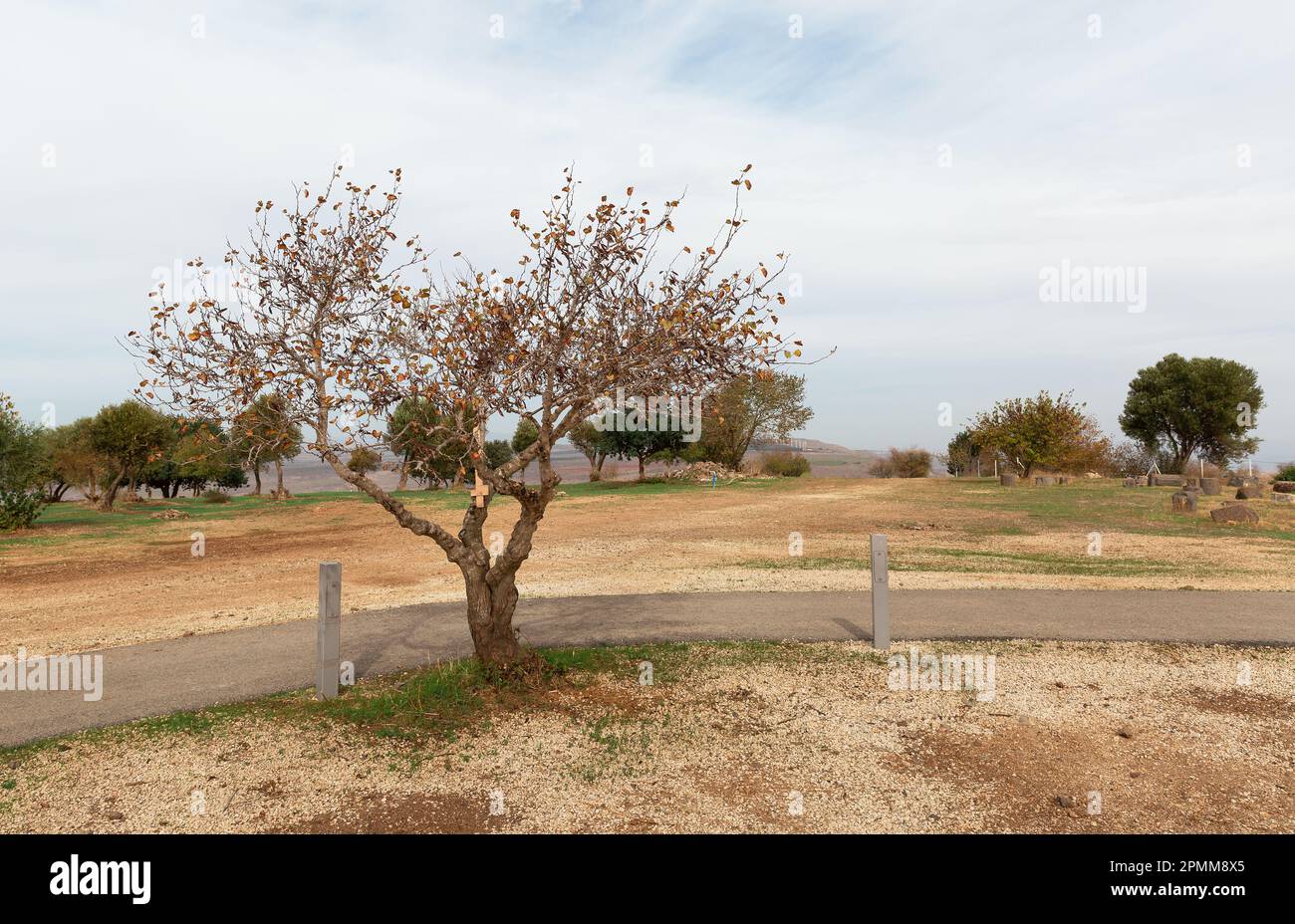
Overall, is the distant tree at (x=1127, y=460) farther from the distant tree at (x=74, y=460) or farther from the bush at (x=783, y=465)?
the distant tree at (x=74, y=460)

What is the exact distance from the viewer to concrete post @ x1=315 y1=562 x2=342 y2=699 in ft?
23.5

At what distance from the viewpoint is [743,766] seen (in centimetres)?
584

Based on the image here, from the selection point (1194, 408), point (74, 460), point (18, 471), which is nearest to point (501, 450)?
point (74, 460)

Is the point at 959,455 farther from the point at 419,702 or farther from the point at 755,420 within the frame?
the point at 419,702

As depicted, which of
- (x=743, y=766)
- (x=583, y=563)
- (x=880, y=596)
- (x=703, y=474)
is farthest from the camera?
(x=703, y=474)

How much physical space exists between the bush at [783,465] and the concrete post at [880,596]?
55453 mm

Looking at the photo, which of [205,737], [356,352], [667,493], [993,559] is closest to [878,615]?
[356,352]

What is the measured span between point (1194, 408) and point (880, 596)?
66913 millimetres

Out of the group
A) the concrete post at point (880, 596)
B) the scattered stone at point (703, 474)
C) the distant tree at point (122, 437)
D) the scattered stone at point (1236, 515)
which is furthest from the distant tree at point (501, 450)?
the concrete post at point (880, 596)

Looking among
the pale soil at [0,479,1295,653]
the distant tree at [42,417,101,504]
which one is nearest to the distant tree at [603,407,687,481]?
the pale soil at [0,479,1295,653]

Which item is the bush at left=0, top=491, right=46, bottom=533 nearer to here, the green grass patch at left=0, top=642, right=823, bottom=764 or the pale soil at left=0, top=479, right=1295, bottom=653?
the pale soil at left=0, top=479, right=1295, bottom=653

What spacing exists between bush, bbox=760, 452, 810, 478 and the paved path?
53.0 m

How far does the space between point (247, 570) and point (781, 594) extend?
11.7m

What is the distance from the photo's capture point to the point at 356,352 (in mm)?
6785
